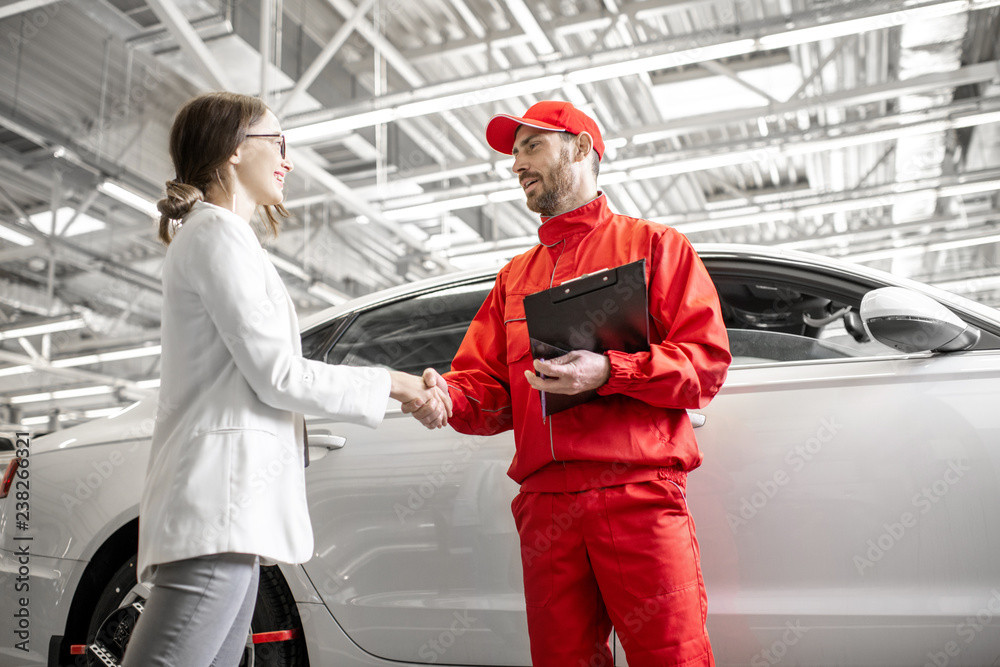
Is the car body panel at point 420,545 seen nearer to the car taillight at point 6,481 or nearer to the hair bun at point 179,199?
the car taillight at point 6,481

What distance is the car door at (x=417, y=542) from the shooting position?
212cm

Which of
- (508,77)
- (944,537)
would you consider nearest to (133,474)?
(944,537)

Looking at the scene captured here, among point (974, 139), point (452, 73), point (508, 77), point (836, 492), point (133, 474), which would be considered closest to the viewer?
point (836, 492)

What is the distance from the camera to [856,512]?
1.98 meters

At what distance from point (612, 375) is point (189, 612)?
2.71 ft

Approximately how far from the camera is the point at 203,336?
4.50 ft

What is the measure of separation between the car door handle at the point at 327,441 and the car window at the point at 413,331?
0.96 feet

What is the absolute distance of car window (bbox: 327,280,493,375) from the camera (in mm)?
2555

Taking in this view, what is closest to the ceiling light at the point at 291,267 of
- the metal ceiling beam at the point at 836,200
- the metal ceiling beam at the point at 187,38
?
the metal ceiling beam at the point at 836,200

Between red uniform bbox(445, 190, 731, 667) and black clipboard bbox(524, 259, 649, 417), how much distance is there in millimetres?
50

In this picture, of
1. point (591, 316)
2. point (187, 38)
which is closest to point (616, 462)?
point (591, 316)

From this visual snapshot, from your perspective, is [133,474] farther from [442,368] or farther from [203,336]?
[203,336]

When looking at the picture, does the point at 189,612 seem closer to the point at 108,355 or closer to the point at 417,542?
the point at 417,542

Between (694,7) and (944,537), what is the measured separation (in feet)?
21.0
